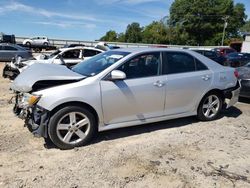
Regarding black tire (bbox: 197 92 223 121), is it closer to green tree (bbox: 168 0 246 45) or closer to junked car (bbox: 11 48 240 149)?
junked car (bbox: 11 48 240 149)

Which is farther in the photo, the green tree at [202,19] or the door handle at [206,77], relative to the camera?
the green tree at [202,19]

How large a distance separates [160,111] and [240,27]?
103 m

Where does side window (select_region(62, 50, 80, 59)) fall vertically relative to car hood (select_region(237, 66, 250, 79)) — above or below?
above

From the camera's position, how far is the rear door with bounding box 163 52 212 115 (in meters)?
5.77

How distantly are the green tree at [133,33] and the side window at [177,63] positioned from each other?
86143 millimetres

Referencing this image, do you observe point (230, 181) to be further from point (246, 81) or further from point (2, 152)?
point (246, 81)

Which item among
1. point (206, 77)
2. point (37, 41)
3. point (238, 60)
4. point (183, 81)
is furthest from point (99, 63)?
point (37, 41)

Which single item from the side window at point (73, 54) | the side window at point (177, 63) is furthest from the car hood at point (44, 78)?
the side window at point (73, 54)

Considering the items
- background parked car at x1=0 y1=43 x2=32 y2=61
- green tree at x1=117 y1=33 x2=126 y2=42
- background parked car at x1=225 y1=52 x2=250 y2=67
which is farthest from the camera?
green tree at x1=117 y1=33 x2=126 y2=42

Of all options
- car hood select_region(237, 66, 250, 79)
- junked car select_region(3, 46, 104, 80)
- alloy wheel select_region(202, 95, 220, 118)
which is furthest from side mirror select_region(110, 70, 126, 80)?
junked car select_region(3, 46, 104, 80)

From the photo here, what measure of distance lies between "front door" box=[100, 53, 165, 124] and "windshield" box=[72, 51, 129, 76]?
0.87 feet

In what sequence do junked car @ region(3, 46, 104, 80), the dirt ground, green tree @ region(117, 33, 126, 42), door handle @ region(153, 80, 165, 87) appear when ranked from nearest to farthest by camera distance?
1. the dirt ground
2. door handle @ region(153, 80, 165, 87)
3. junked car @ region(3, 46, 104, 80)
4. green tree @ region(117, 33, 126, 42)

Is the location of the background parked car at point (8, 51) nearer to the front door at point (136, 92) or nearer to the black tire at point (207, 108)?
the black tire at point (207, 108)

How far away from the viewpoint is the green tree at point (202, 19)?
88.5 metres
